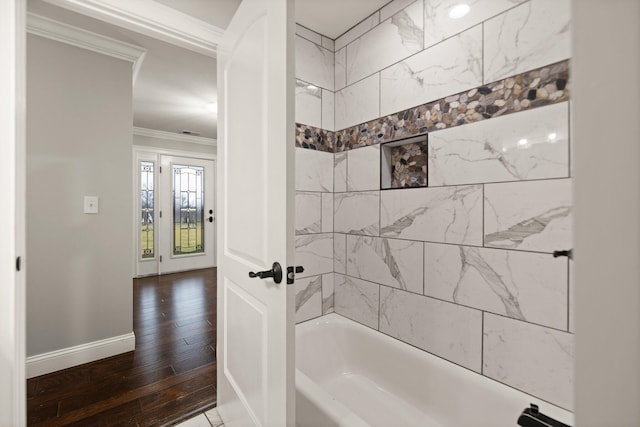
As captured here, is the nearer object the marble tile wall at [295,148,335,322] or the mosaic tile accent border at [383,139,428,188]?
the mosaic tile accent border at [383,139,428,188]

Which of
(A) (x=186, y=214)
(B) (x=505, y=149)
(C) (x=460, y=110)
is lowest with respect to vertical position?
(A) (x=186, y=214)

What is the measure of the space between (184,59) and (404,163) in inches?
87.7

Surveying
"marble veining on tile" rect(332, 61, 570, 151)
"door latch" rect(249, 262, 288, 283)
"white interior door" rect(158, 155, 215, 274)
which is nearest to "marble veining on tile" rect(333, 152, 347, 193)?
"marble veining on tile" rect(332, 61, 570, 151)

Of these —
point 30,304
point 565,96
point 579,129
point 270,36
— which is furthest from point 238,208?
point 30,304

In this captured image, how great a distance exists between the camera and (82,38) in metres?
2.11

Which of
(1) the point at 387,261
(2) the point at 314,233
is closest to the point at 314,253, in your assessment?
(2) the point at 314,233

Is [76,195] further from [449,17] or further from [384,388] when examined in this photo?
[449,17]

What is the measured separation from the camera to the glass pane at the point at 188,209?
504cm

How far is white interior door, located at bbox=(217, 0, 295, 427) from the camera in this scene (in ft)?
3.09

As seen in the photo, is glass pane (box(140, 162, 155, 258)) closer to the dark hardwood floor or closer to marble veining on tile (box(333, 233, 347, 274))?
the dark hardwood floor

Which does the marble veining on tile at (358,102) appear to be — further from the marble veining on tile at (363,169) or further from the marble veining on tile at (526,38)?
the marble veining on tile at (526,38)

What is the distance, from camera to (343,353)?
192 cm

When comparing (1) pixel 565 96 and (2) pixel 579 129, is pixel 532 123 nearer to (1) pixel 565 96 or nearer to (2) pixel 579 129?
(1) pixel 565 96

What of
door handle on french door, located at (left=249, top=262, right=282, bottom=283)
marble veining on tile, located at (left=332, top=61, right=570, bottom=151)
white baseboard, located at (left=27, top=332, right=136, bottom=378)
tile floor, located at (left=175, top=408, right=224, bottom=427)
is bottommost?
tile floor, located at (left=175, top=408, right=224, bottom=427)
